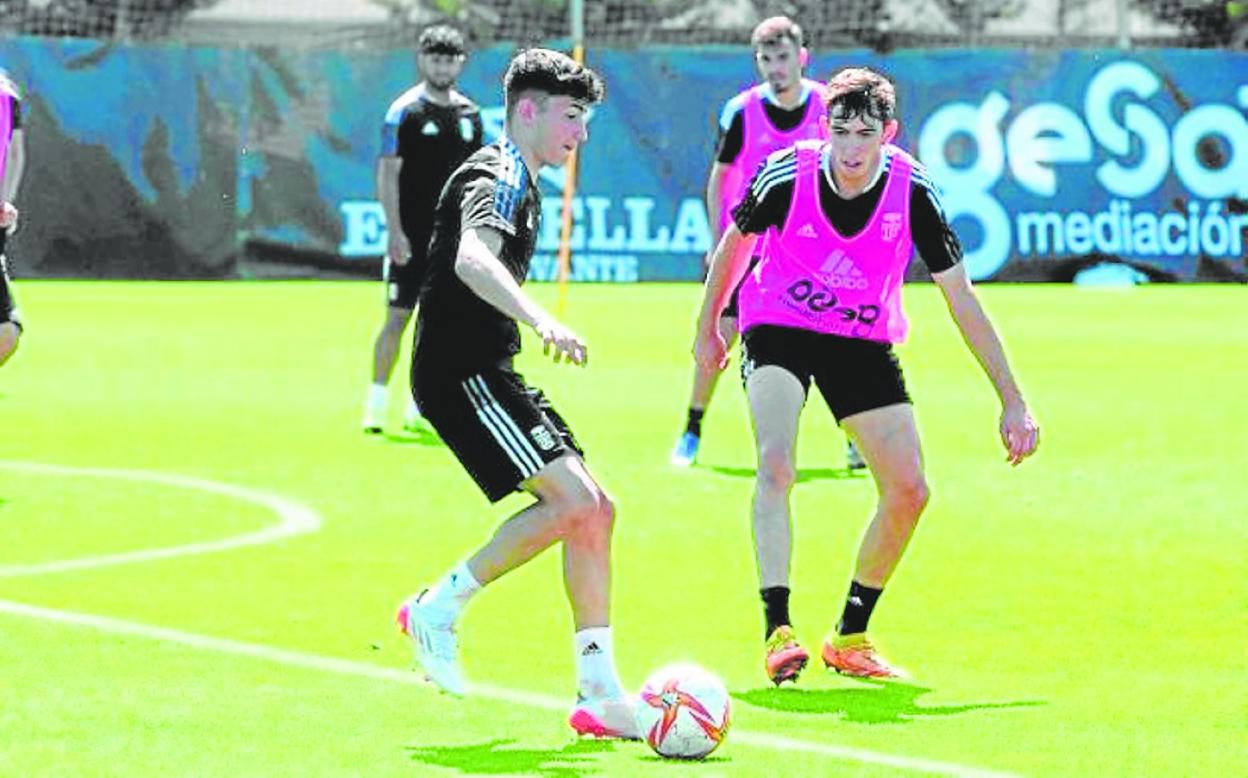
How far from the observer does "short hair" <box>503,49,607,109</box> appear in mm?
8367

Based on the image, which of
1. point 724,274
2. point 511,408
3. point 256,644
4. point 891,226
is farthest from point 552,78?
point 256,644

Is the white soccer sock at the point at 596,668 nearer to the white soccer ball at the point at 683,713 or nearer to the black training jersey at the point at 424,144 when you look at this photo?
the white soccer ball at the point at 683,713

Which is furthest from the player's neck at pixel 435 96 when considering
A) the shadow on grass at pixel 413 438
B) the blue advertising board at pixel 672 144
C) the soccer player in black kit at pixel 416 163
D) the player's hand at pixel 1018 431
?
the blue advertising board at pixel 672 144

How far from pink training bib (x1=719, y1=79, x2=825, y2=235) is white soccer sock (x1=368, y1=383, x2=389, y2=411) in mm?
2826

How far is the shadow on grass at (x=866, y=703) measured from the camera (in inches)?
341

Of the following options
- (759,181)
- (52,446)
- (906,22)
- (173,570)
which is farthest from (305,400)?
(906,22)

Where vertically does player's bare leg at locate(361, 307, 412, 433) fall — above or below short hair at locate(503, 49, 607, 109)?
below

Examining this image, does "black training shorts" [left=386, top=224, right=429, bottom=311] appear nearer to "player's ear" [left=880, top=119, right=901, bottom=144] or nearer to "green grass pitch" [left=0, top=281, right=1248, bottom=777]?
"green grass pitch" [left=0, top=281, right=1248, bottom=777]

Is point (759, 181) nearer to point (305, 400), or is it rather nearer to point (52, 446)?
point (52, 446)

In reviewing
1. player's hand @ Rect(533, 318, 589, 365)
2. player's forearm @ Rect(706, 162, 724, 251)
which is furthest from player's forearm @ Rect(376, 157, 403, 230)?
player's hand @ Rect(533, 318, 589, 365)

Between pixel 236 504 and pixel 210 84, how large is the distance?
19.3 meters

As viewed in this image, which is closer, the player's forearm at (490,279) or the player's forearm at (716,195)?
the player's forearm at (490,279)

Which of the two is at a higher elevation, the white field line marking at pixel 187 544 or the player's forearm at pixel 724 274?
the player's forearm at pixel 724 274

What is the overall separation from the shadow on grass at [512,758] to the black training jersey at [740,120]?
7.48 m
